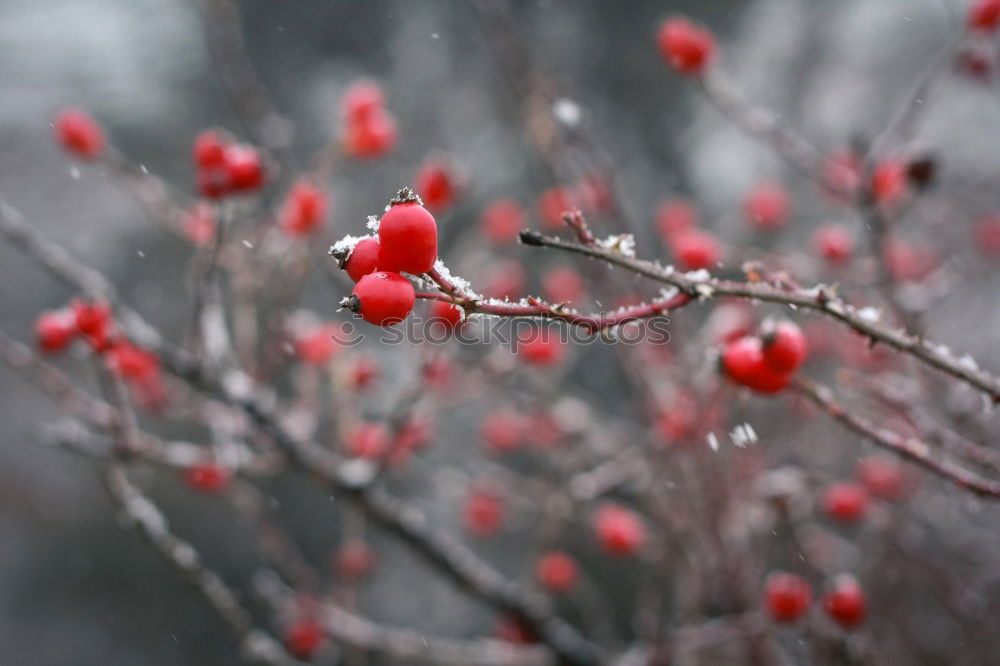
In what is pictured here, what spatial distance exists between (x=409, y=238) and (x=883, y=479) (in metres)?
2.39

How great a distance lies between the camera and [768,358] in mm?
863

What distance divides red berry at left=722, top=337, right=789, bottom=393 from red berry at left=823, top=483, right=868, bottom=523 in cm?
140

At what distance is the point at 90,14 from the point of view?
21.1 ft

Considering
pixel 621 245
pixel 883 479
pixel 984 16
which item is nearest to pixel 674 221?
pixel 883 479

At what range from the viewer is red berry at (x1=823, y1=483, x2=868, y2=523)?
208cm

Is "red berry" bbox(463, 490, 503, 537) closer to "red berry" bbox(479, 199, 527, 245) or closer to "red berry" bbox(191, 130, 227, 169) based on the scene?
"red berry" bbox(479, 199, 527, 245)

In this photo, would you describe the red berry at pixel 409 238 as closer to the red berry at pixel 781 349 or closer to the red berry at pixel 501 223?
the red berry at pixel 781 349

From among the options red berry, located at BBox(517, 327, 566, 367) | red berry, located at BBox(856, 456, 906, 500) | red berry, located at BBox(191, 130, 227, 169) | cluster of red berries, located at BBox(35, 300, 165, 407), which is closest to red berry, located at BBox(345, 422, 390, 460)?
red berry, located at BBox(517, 327, 566, 367)

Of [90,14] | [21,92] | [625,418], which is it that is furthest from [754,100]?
[21,92]

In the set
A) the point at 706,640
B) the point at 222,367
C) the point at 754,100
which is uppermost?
the point at 754,100

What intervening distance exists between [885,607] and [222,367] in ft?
7.61

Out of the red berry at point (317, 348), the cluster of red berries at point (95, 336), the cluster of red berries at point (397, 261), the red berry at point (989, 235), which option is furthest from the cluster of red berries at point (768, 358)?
the red berry at point (989, 235)

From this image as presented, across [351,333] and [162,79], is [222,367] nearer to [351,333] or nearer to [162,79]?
[351,333]

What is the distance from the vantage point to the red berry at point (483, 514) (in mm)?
2869
